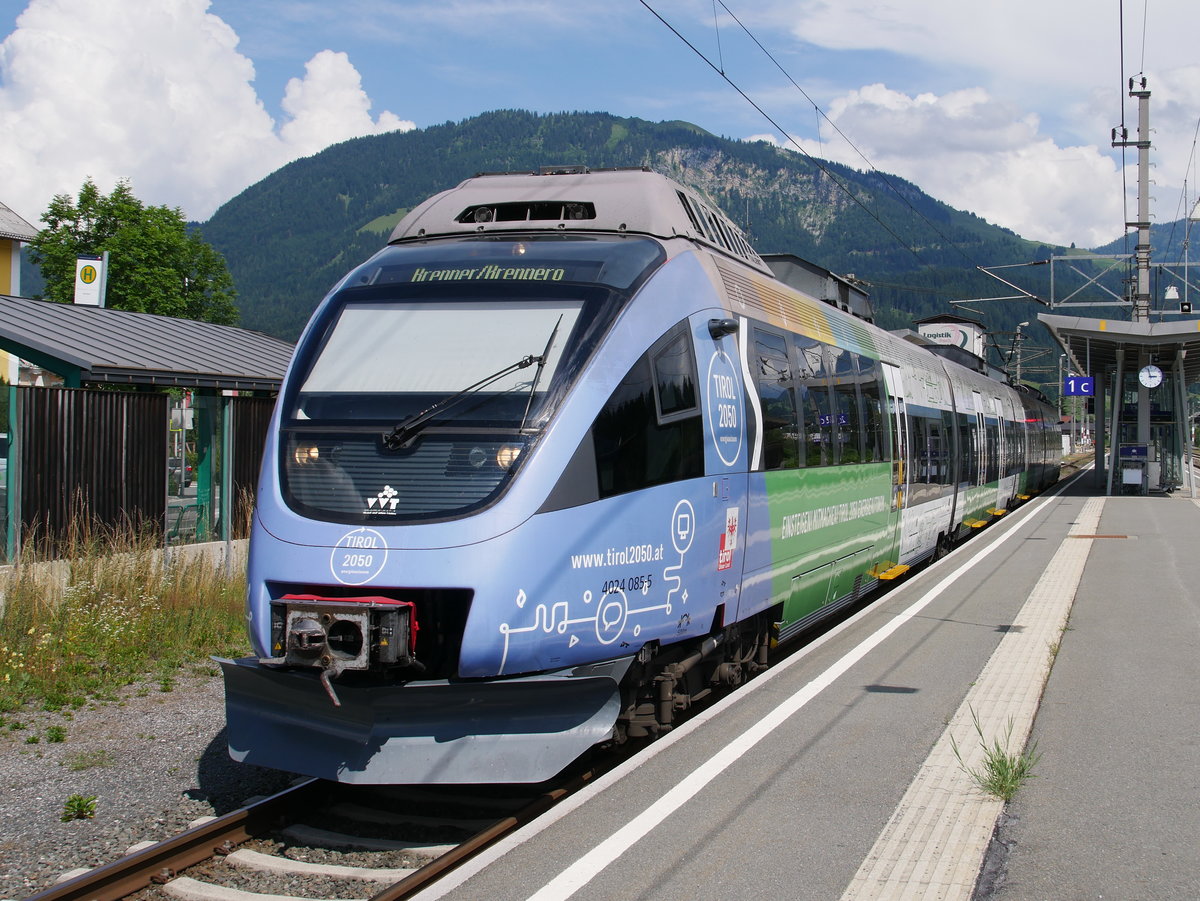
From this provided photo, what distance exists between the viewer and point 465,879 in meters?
4.73

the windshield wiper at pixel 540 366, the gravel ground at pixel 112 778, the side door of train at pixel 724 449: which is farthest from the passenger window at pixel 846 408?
the gravel ground at pixel 112 778

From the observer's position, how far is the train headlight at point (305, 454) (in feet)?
20.9

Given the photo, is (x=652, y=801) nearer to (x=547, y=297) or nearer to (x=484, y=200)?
(x=547, y=297)

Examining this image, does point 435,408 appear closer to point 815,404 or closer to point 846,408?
point 815,404

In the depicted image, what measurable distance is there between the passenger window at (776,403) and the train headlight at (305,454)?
11.0 ft

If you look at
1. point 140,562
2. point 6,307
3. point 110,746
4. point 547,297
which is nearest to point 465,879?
point 547,297

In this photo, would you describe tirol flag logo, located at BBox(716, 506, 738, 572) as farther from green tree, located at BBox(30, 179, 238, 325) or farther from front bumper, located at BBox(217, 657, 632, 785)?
green tree, located at BBox(30, 179, 238, 325)

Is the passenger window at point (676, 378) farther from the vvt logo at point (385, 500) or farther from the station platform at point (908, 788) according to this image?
the station platform at point (908, 788)

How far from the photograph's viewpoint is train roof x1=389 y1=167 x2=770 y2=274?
791cm

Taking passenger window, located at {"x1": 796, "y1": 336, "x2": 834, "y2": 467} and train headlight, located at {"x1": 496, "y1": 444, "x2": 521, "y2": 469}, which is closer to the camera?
train headlight, located at {"x1": 496, "y1": 444, "x2": 521, "y2": 469}

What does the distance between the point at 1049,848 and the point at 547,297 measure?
3.83 metres

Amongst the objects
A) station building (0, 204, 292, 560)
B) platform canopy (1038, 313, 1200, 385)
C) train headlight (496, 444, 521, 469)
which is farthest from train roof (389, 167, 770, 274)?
platform canopy (1038, 313, 1200, 385)

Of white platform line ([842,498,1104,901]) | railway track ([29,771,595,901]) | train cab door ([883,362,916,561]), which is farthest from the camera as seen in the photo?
train cab door ([883,362,916,561])

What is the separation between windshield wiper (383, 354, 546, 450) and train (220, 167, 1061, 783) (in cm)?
1
